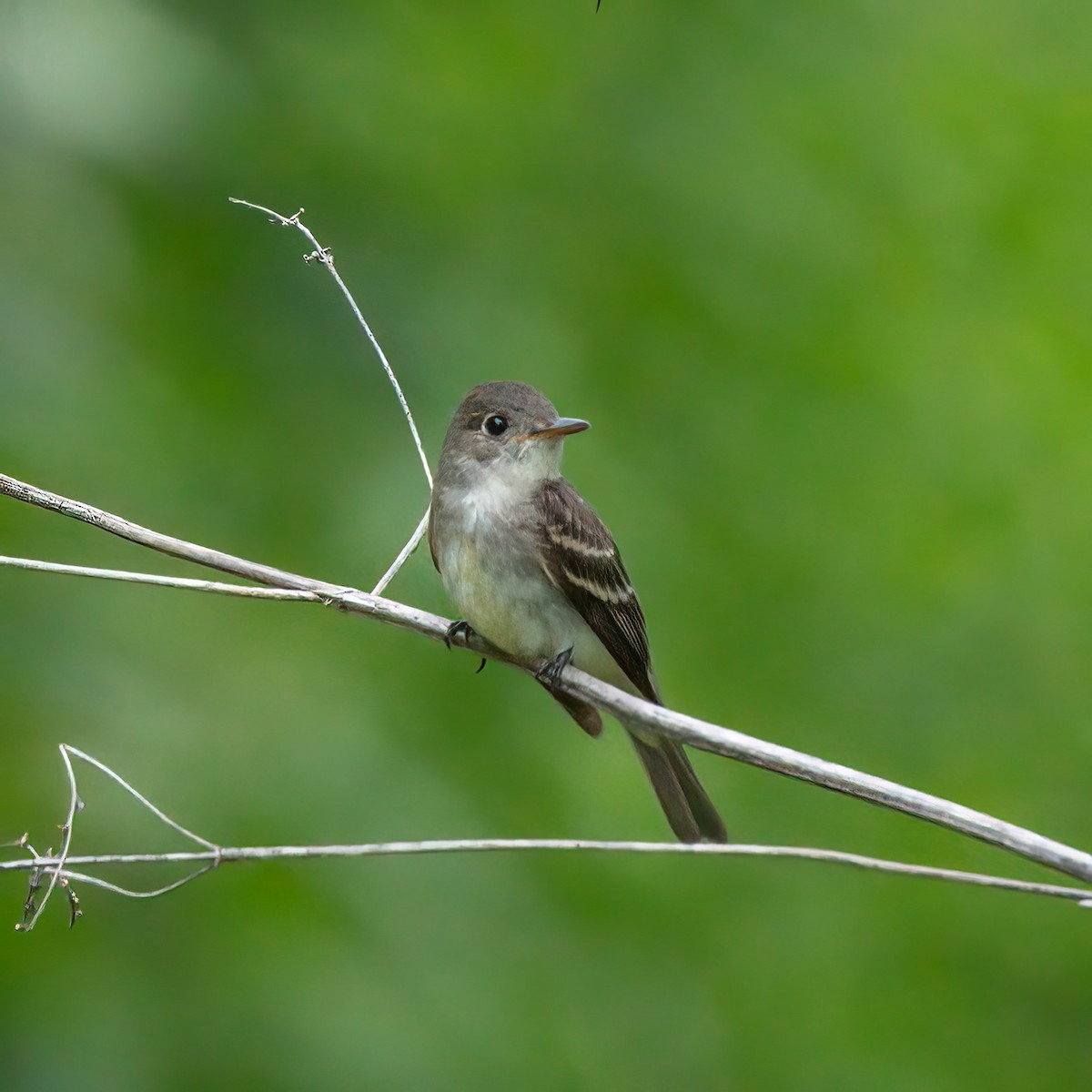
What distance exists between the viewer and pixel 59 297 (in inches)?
144

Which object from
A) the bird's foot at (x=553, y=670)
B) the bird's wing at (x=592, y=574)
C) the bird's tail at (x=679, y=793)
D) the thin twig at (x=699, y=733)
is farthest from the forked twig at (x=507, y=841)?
the bird's wing at (x=592, y=574)

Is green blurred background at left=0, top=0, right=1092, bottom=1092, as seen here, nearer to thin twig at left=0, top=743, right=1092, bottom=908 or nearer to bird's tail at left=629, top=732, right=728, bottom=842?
bird's tail at left=629, top=732, right=728, bottom=842

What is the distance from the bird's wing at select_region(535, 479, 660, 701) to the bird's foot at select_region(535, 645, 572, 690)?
0.40 feet

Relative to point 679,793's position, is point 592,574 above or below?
above

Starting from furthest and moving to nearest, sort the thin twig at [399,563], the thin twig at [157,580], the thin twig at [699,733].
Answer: the thin twig at [399,563], the thin twig at [157,580], the thin twig at [699,733]

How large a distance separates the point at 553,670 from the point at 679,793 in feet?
1.50

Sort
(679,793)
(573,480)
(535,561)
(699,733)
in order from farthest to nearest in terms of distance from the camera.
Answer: (573,480) → (535,561) → (679,793) → (699,733)

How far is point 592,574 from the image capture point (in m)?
3.84

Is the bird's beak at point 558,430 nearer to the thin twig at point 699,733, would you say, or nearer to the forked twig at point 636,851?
the thin twig at point 699,733

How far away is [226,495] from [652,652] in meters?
1.30

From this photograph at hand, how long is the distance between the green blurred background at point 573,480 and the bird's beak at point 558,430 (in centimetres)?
36

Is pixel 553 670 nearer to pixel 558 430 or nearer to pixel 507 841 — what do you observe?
pixel 558 430

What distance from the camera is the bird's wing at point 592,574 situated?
3818 millimetres

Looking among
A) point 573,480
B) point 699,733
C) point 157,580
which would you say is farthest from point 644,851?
point 573,480
